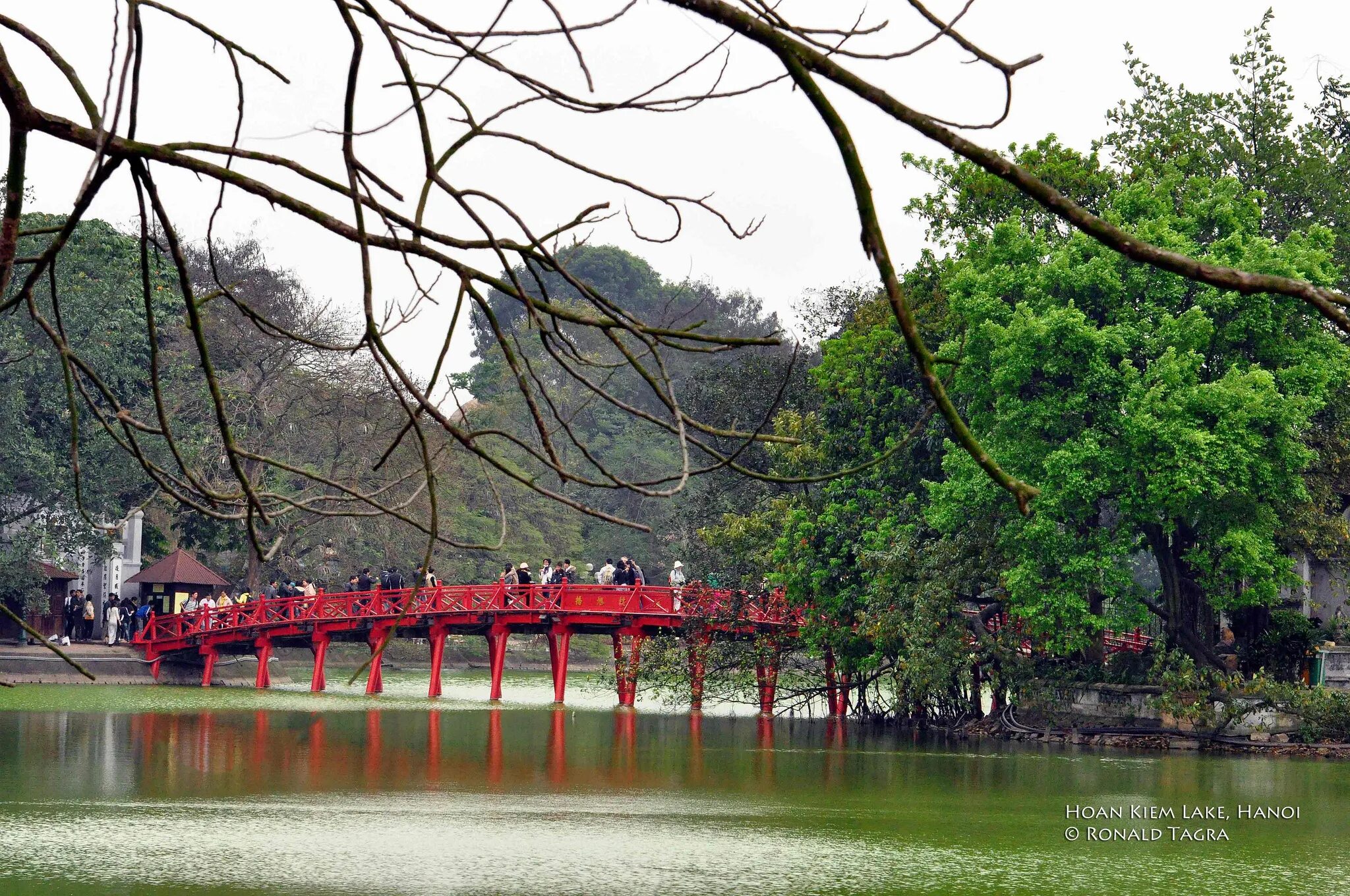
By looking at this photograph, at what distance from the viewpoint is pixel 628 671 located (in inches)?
1230

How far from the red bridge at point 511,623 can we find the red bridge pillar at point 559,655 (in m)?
0.03

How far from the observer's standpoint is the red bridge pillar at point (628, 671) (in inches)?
1227

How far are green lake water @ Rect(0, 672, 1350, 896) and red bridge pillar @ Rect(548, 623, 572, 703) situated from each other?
242 inches

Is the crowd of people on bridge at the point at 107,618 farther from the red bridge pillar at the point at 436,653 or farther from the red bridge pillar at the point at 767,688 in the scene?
the red bridge pillar at the point at 767,688

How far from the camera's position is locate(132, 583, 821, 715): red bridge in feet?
98.2

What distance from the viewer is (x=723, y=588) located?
30484 mm

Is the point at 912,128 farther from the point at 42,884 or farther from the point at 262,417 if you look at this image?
the point at 262,417

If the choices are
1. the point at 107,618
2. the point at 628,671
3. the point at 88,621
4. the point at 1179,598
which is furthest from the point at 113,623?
the point at 1179,598

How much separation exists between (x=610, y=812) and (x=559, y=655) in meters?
17.5

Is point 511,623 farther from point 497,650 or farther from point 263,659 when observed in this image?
point 263,659

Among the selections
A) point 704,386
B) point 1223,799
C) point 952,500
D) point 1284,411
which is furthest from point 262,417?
point 1223,799

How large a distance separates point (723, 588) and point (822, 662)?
8103mm

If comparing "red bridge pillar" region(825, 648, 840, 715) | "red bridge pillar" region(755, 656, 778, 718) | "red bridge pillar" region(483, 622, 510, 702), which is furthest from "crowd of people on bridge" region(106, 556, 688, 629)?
"red bridge pillar" region(825, 648, 840, 715)

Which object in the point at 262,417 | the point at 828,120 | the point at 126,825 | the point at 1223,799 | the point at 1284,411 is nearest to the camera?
the point at 828,120
